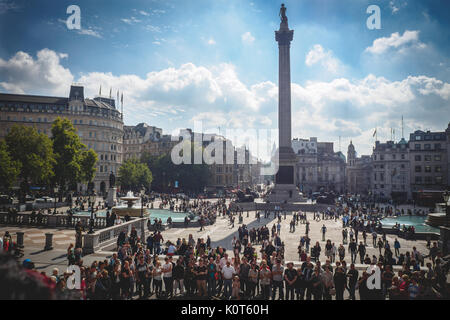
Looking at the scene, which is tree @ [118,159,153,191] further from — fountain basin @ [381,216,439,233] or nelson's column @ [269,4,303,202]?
fountain basin @ [381,216,439,233]

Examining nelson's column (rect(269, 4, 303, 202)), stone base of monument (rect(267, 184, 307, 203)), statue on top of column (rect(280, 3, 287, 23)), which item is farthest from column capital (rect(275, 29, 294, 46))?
stone base of monument (rect(267, 184, 307, 203))

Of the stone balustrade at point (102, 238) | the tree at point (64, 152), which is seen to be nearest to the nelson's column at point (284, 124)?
the tree at point (64, 152)

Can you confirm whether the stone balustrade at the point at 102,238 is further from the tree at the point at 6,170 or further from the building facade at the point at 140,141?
the building facade at the point at 140,141

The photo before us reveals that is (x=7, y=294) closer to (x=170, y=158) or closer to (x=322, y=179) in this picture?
(x=170, y=158)

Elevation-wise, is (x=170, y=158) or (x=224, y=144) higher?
(x=224, y=144)

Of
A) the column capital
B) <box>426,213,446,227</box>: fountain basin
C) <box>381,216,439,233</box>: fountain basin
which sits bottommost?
<box>381,216,439,233</box>: fountain basin
